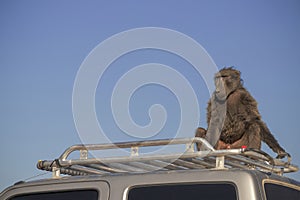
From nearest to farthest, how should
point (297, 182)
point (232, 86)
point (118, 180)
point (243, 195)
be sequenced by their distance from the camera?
A: point (243, 195) < point (118, 180) < point (297, 182) < point (232, 86)

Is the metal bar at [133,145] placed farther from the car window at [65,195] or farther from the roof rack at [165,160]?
the car window at [65,195]

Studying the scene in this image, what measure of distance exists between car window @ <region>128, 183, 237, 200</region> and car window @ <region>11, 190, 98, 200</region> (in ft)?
1.09

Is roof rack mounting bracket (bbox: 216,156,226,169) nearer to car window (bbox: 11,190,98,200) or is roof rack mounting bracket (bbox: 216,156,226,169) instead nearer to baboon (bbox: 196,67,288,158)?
car window (bbox: 11,190,98,200)

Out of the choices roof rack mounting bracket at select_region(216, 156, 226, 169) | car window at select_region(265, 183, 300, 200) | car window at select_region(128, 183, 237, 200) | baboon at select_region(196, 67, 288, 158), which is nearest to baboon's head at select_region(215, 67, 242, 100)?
baboon at select_region(196, 67, 288, 158)

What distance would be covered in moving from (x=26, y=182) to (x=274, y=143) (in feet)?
9.98

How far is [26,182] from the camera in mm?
4637

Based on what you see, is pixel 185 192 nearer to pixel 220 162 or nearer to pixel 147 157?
pixel 220 162

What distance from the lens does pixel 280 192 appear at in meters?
4.02

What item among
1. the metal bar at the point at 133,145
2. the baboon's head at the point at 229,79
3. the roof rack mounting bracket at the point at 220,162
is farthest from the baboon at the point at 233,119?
the roof rack mounting bracket at the point at 220,162

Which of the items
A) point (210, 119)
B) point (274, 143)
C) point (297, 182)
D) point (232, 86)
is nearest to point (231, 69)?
point (232, 86)

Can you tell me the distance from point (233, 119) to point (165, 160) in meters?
3.24

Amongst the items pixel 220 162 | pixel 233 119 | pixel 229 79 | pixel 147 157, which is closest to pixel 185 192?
pixel 220 162

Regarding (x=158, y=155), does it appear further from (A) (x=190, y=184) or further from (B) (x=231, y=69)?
(B) (x=231, y=69)

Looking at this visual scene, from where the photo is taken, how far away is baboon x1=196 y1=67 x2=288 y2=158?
21.8 feet
